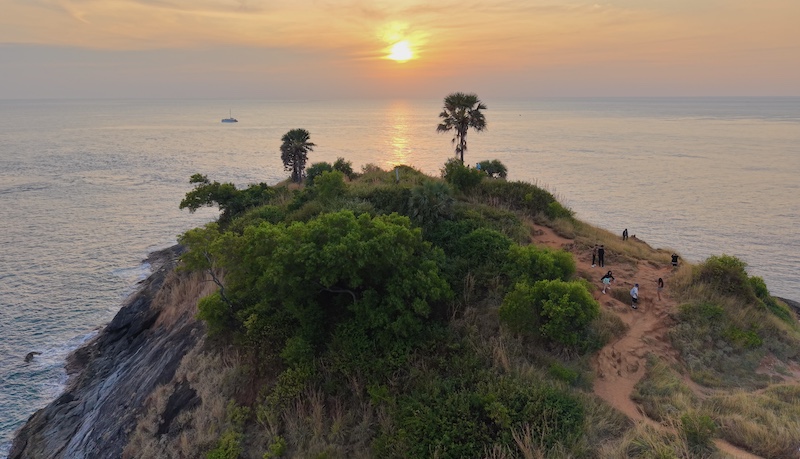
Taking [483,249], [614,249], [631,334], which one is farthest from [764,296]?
[483,249]

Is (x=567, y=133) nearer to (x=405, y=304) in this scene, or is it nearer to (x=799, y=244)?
(x=799, y=244)

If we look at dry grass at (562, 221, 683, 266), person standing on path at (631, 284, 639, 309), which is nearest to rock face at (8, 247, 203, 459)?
person standing on path at (631, 284, 639, 309)

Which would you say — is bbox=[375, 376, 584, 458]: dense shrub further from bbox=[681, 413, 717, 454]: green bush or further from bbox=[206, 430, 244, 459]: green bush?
bbox=[206, 430, 244, 459]: green bush

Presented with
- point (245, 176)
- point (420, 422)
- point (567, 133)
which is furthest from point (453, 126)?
point (567, 133)

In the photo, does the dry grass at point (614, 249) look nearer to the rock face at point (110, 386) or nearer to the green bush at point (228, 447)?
the green bush at point (228, 447)

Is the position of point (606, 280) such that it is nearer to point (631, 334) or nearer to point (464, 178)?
→ point (631, 334)

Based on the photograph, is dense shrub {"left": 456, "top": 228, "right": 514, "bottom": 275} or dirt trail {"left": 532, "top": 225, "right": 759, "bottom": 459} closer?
dirt trail {"left": 532, "top": 225, "right": 759, "bottom": 459}

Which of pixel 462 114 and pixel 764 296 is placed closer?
pixel 764 296
